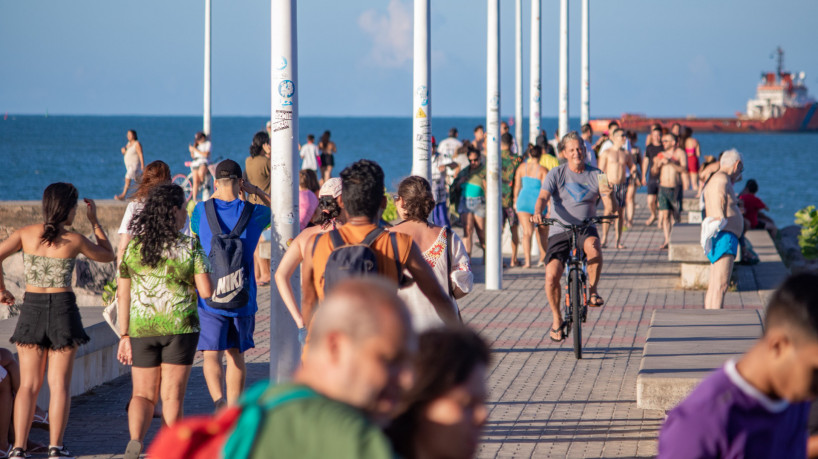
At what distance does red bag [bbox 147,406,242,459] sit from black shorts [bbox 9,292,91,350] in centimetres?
412

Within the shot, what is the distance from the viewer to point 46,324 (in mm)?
6078

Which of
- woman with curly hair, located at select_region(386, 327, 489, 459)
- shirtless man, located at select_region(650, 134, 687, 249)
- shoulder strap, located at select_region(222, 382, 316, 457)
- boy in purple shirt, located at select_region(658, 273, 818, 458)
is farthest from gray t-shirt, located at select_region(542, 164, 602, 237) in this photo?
shirtless man, located at select_region(650, 134, 687, 249)

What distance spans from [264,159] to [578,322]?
5974 millimetres

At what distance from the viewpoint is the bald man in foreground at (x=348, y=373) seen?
6.86 ft

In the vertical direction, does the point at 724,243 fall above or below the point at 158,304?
above

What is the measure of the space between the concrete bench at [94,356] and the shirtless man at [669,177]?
38.3 ft

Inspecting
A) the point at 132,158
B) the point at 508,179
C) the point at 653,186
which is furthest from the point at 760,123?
the point at 508,179

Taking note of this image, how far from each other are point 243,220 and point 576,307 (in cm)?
360

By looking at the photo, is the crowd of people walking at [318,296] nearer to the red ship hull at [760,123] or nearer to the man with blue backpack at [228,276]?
the man with blue backpack at [228,276]

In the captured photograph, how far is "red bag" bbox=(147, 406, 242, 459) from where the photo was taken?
2.19 meters

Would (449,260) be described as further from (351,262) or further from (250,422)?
(250,422)

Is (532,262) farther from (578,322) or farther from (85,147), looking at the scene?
(85,147)

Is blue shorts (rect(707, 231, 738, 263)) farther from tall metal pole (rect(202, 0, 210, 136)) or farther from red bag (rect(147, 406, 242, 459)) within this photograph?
tall metal pole (rect(202, 0, 210, 136))

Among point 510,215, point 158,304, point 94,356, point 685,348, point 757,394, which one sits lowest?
point 94,356
